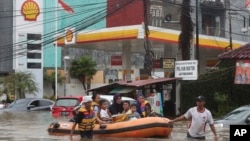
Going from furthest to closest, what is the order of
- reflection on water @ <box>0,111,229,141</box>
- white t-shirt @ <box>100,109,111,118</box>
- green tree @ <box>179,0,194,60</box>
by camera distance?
green tree @ <box>179,0,194,60</box>
reflection on water @ <box>0,111,229,141</box>
white t-shirt @ <box>100,109,111,118</box>

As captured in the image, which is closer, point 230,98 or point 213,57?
point 230,98

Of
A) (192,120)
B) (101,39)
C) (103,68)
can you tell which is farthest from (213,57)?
(192,120)

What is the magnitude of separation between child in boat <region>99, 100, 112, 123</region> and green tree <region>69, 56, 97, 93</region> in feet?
Result: 185

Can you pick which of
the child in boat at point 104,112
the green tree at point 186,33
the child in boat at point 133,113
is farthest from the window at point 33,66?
the child in boat at point 104,112

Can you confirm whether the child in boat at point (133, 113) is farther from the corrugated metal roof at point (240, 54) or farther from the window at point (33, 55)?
the window at point (33, 55)

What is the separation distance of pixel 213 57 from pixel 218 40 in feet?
22.7

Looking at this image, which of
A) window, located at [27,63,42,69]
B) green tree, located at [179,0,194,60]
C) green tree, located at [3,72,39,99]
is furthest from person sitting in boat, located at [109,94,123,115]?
window, located at [27,63,42,69]

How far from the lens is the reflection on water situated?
17.0m

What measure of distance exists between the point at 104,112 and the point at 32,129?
6285 millimetres

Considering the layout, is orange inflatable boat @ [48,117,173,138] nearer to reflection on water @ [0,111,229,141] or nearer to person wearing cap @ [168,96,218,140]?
reflection on water @ [0,111,229,141]

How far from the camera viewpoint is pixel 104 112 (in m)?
16.2

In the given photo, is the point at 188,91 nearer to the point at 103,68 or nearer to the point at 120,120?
the point at 120,120

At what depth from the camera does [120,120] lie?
16797 mm

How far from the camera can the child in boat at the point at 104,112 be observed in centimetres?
1565
